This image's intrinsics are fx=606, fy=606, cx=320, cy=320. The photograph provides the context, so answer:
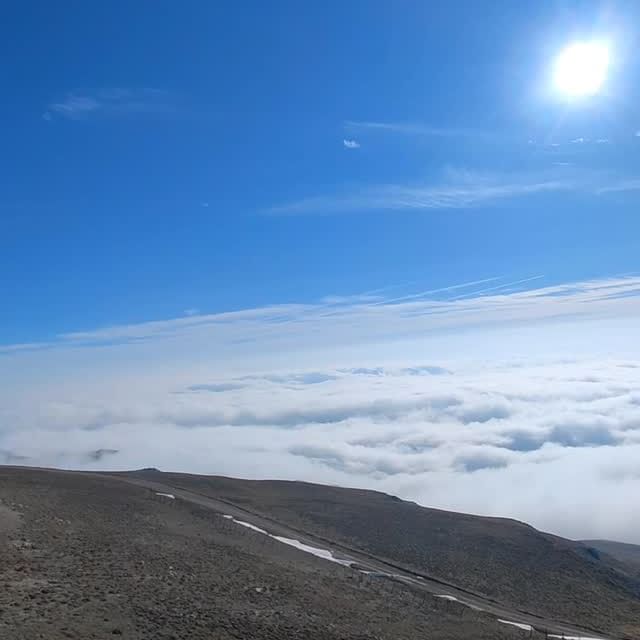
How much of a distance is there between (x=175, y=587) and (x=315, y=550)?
12.1 metres

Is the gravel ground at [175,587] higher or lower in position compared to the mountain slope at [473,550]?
lower

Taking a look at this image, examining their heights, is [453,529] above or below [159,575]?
above

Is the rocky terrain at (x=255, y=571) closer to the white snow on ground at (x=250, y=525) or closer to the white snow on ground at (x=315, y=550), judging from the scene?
the white snow on ground at (x=250, y=525)

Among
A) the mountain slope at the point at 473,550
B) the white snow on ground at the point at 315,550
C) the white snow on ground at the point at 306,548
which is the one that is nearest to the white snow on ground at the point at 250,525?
the white snow on ground at the point at 306,548

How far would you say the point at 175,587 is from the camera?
1877cm

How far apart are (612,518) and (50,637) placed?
163 m

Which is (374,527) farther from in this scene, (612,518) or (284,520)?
(612,518)

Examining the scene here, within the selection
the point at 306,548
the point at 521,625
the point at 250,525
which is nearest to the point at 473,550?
the point at 306,548

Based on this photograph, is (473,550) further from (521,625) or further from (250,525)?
(250,525)

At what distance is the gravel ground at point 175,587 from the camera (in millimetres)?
15273

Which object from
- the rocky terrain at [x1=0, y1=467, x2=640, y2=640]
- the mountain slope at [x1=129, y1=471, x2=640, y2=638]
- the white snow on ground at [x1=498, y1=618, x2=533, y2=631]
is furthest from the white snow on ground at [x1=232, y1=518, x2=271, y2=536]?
the white snow on ground at [x1=498, y1=618, x2=533, y2=631]

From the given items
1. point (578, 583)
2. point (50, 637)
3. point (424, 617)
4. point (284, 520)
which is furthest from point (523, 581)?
point (50, 637)

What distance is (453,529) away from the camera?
126ft

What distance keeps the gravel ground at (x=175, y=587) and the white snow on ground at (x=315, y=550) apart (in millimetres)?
1058
